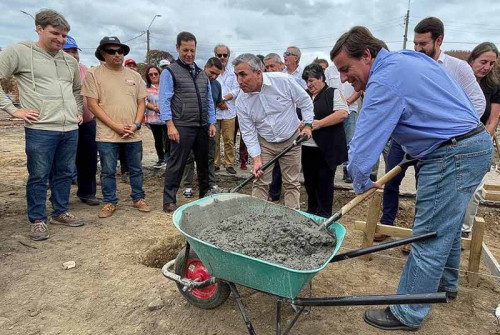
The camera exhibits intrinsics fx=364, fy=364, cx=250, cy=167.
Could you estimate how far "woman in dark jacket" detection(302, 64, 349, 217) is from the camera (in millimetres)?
3947

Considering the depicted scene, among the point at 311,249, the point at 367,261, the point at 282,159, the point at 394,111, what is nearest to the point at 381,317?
the point at 311,249

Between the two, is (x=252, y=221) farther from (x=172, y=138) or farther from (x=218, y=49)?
(x=218, y=49)

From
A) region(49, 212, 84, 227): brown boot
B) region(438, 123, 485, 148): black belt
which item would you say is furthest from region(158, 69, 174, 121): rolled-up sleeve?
region(438, 123, 485, 148): black belt

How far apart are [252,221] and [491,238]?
10.8ft

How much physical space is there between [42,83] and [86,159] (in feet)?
4.69

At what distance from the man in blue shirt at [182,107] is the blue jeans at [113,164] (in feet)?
1.28

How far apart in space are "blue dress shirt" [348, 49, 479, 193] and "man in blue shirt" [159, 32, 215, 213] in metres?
2.75

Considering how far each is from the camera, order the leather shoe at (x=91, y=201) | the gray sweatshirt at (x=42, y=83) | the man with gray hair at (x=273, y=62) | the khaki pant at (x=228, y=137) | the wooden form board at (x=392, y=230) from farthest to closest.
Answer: the khaki pant at (x=228, y=137)
the man with gray hair at (x=273, y=62)
the leather shoe at (x=91, y=201)
the gray sweatshirt at (x=42, y=83)
the wooden form board at (x=392, y=230)

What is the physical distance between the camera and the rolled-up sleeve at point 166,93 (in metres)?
4.41

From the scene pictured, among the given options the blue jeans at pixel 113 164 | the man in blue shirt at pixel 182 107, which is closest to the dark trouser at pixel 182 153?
the man in blue shirt at pixel 182 107

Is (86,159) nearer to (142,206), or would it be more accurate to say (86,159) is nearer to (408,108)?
(142,206)

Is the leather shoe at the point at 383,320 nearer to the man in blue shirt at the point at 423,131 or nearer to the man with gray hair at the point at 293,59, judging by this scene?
the man in blue shirt at the point at 423,131

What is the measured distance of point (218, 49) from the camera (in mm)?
6477

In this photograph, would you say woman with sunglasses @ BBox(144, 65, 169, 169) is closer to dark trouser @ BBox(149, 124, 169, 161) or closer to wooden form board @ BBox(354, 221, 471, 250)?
dark trouser @ BBox(149, 124, 169, 161)
